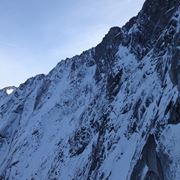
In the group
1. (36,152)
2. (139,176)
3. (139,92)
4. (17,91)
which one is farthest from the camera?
(17,91)

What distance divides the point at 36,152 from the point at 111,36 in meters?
23.3

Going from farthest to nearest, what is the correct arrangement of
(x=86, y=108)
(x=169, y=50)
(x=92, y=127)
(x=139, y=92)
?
(x=86, y=108) < (x=92, y=127) < (x=139, y=92) < (x=169, y=50)

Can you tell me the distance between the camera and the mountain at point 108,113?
43406 mm

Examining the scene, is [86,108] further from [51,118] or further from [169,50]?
[169,50]

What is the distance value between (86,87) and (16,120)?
77.1 ft

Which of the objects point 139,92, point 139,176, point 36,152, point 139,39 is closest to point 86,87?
point 36,152

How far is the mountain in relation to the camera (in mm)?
43406

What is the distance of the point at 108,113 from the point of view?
60.7 m

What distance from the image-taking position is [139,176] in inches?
1679

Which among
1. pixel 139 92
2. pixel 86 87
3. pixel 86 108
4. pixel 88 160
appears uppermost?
pixel 86 87

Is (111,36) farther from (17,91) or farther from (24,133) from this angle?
(17,91)

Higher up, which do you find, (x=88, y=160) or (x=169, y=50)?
(x=169, y=50)

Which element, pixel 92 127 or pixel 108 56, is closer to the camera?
pixel 92 127

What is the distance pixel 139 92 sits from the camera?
52844 mm
